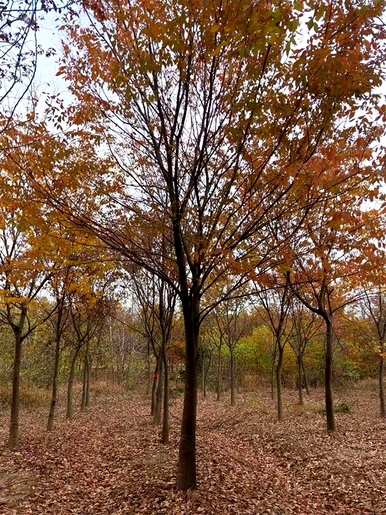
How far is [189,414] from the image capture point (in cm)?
676

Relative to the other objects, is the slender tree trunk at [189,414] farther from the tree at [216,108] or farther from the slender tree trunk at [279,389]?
the slender tree trunk at [279,389]

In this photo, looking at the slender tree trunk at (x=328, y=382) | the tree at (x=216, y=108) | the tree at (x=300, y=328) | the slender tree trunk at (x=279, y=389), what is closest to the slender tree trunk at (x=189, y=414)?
the tree at (x=216, y=108)

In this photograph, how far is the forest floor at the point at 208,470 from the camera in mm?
6438

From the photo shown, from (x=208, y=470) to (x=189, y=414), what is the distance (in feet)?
6.49

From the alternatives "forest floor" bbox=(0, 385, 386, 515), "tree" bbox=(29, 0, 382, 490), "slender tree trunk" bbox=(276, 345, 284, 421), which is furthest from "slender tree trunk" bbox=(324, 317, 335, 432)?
"tree" bbox=(29, 0, 382, 490)

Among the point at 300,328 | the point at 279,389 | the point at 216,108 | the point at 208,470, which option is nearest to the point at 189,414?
the point at 208,470

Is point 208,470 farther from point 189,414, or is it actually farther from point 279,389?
point 279,389

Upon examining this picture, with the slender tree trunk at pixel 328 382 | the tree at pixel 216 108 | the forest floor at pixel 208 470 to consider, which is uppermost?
the tree at pixel 216 108

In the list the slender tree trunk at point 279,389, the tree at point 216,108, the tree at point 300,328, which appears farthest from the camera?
the tree at point 300,328

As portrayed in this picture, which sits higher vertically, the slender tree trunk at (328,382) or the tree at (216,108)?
the tree at (216,108)

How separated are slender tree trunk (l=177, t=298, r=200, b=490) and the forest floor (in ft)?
0.89

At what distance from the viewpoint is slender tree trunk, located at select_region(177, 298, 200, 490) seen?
6.64 meters

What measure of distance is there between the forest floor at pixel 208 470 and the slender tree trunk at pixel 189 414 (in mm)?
270

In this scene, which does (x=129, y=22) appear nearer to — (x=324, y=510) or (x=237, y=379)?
(x=324, y=510)
